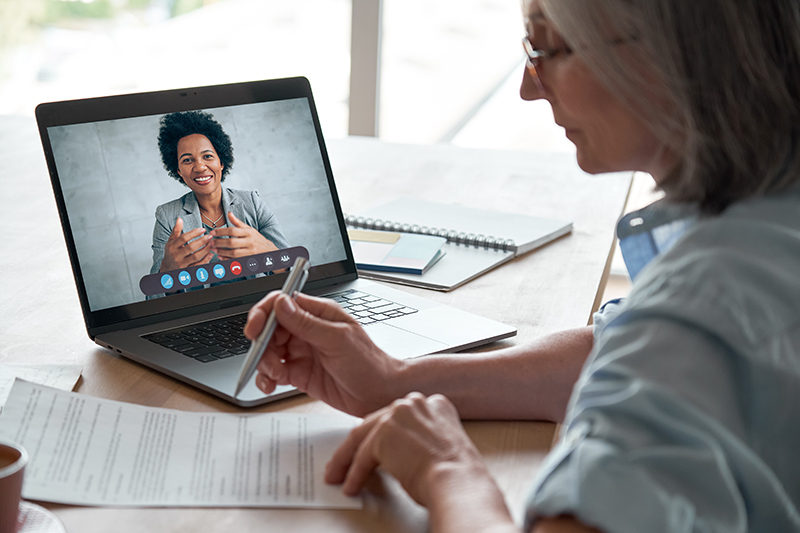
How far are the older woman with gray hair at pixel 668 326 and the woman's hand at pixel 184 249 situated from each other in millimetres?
268

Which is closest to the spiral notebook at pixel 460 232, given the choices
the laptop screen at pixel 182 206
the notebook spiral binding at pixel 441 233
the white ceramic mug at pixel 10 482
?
the notebook spiral binding at pixel 441 233

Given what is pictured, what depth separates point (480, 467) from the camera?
68 cm

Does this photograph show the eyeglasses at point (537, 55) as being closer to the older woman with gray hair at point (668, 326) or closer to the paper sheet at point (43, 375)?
the older woman with gray hair at point (668, 326)

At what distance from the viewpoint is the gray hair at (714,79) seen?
61cm

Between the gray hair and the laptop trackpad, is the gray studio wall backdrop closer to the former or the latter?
the laptop trackpad

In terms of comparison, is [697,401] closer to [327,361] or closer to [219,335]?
[327,361]

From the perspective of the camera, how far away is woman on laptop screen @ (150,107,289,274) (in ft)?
3.42

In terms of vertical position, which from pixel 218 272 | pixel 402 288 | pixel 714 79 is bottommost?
pixel 402 288

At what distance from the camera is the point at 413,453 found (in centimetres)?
70

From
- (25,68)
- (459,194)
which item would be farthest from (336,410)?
(25,68)

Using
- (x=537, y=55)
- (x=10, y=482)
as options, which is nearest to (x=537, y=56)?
(x=537, y=55)

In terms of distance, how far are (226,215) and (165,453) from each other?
1.37ft

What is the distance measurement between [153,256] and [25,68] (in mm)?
4048

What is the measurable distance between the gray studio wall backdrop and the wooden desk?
4.2 inches
